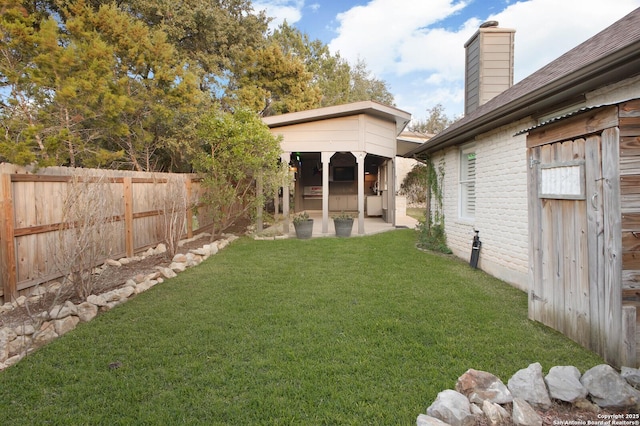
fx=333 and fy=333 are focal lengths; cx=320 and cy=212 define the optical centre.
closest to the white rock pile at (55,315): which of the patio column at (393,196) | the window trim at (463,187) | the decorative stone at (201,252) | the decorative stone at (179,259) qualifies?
the decorative stone at (179,259)

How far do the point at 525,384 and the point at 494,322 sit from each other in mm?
1513

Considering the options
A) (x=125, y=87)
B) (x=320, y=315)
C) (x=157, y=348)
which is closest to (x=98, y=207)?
(x=157, y=348)

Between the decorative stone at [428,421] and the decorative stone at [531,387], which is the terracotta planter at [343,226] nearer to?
the decorative stone at [531,387]

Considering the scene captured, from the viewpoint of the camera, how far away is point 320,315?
12.7 feet

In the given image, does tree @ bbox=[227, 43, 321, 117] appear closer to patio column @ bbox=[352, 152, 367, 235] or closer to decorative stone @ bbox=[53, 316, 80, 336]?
patio column @ bbox=[352, 152, 367, 235]

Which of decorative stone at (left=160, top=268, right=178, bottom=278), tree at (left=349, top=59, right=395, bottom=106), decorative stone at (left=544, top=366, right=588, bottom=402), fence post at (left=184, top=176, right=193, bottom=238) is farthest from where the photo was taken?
tree at (left=349, top=59, right=395, bottom=106)

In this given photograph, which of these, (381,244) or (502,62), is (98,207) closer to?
(381,244)

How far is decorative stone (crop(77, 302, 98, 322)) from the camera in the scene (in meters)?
3.79

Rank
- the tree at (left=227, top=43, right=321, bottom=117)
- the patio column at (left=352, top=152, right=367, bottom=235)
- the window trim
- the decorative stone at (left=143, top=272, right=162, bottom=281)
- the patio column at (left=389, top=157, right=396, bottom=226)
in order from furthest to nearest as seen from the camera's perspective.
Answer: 1. the tree at (left=227, top=43, right=321, bottom=117)
2. the patio column at (left=389, top=157, right=396, bottom=226)
3. the patio column at (left=352, top=152, right=367, bottom=235)
4. the window trim
5. the decorative stone at (left=143, top=272, right=162, bottom=281)

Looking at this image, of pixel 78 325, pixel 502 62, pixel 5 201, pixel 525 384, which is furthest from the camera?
pixel 502 62

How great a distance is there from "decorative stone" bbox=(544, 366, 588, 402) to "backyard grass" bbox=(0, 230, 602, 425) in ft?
1.26

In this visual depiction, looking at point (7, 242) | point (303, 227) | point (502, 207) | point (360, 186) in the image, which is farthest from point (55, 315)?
point (360, 186)

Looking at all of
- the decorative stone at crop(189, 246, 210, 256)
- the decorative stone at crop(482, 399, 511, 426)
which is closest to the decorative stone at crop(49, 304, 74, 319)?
the decorative stone at crop(189, 246, 210, 256)

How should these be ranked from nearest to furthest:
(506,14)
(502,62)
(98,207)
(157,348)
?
(157,348) → (98,207) → (502,62) → (506,14)
